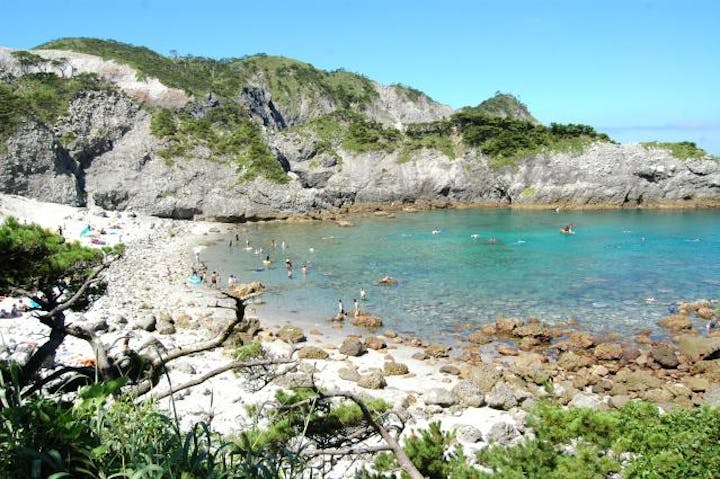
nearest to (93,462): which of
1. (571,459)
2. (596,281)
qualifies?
(571,459)

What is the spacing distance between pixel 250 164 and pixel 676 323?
61514 mm

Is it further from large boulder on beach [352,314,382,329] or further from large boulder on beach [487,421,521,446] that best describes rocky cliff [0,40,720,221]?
large boulder on beach [487,421,521,446]

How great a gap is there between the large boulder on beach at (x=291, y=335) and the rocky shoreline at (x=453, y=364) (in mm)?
62

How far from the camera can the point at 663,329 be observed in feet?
82.3

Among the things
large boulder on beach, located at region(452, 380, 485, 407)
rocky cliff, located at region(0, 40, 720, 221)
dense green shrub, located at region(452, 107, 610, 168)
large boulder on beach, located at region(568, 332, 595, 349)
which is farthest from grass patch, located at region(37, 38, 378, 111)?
large boulder on beach, located at region(452, 380, 485, 407)

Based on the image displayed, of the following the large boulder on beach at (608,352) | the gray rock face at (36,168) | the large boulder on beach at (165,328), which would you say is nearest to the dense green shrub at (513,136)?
the gray rock face at (36,168)

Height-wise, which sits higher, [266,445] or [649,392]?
[266,445]

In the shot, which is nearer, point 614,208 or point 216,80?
point 614,208

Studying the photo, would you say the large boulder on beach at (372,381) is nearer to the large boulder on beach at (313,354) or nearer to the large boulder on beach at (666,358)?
the large boulder on beach at (313,354)

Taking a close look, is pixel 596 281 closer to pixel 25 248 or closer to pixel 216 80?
pixel 25 248

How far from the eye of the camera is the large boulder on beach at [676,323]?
24833mm

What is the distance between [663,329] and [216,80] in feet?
441

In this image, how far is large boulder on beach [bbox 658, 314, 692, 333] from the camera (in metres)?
24.8

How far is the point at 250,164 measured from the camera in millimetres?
75312
